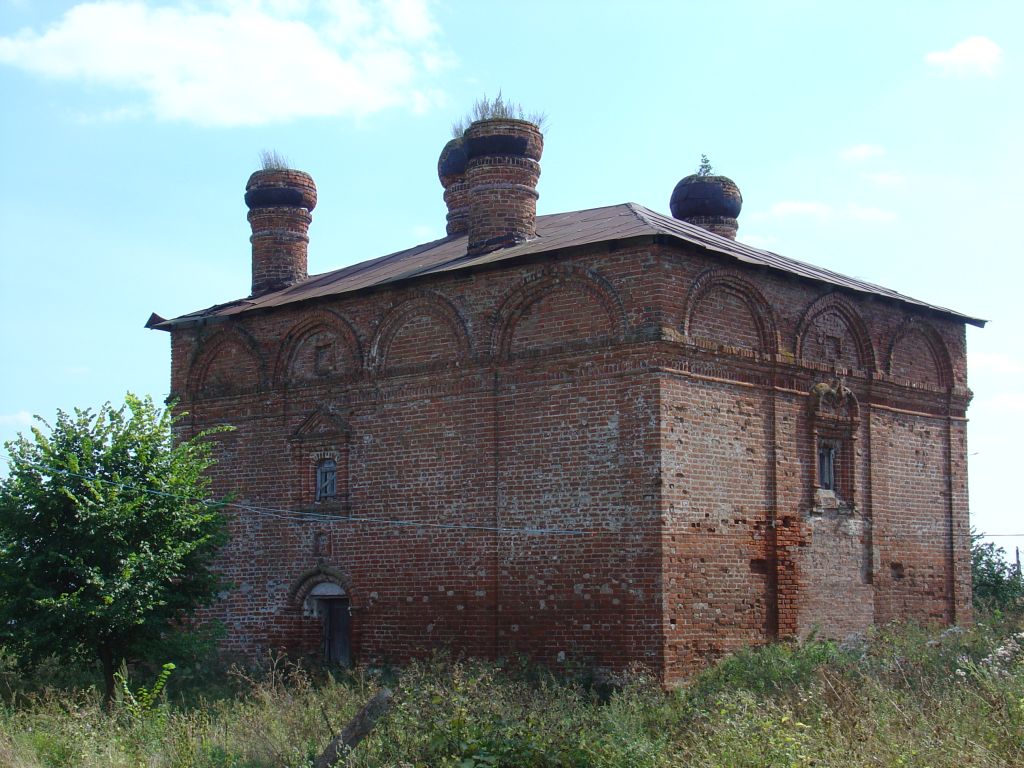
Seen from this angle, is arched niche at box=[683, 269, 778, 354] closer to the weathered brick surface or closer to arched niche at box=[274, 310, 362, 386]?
the weathered brick surface

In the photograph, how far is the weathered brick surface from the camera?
1402 cm

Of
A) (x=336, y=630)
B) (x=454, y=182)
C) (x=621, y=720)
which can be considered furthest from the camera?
(x=454, y=182)

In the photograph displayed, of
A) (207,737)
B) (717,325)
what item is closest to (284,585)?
(207,737)

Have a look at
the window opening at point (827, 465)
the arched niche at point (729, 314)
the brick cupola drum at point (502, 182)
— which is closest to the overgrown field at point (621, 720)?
the window opening at point (827, 465)

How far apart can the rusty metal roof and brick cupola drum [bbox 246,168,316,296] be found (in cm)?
52

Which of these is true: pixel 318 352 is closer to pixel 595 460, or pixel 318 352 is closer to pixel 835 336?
pixel 595 460

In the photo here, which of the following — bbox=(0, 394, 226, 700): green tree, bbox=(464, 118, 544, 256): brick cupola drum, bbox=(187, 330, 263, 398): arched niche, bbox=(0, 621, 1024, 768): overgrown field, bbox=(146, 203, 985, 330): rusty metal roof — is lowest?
bbox=(0, 621, 1024, 768): overgrown field

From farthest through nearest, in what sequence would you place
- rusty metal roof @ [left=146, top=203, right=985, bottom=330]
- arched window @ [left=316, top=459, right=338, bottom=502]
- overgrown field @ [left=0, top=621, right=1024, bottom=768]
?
arched window @ [left=316, top=459, right=338, bottom=502], rusty metal roof @ [left=146, top=203, right=985, bottom=330], overgrown field @ [left=0, top=621, right=1024, bottom=768]

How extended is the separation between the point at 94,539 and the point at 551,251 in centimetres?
577

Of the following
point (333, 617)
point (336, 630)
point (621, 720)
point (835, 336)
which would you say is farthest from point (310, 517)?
point (835, 336)

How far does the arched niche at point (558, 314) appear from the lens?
14.3 meters

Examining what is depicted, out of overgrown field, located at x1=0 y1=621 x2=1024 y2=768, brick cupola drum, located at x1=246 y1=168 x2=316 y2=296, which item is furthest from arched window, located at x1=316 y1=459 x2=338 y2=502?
brick cupola drum, located at x1=246 y1=168 x2=316 y2=296

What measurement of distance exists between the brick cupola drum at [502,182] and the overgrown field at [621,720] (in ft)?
19.0

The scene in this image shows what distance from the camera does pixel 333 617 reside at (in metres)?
16.8
